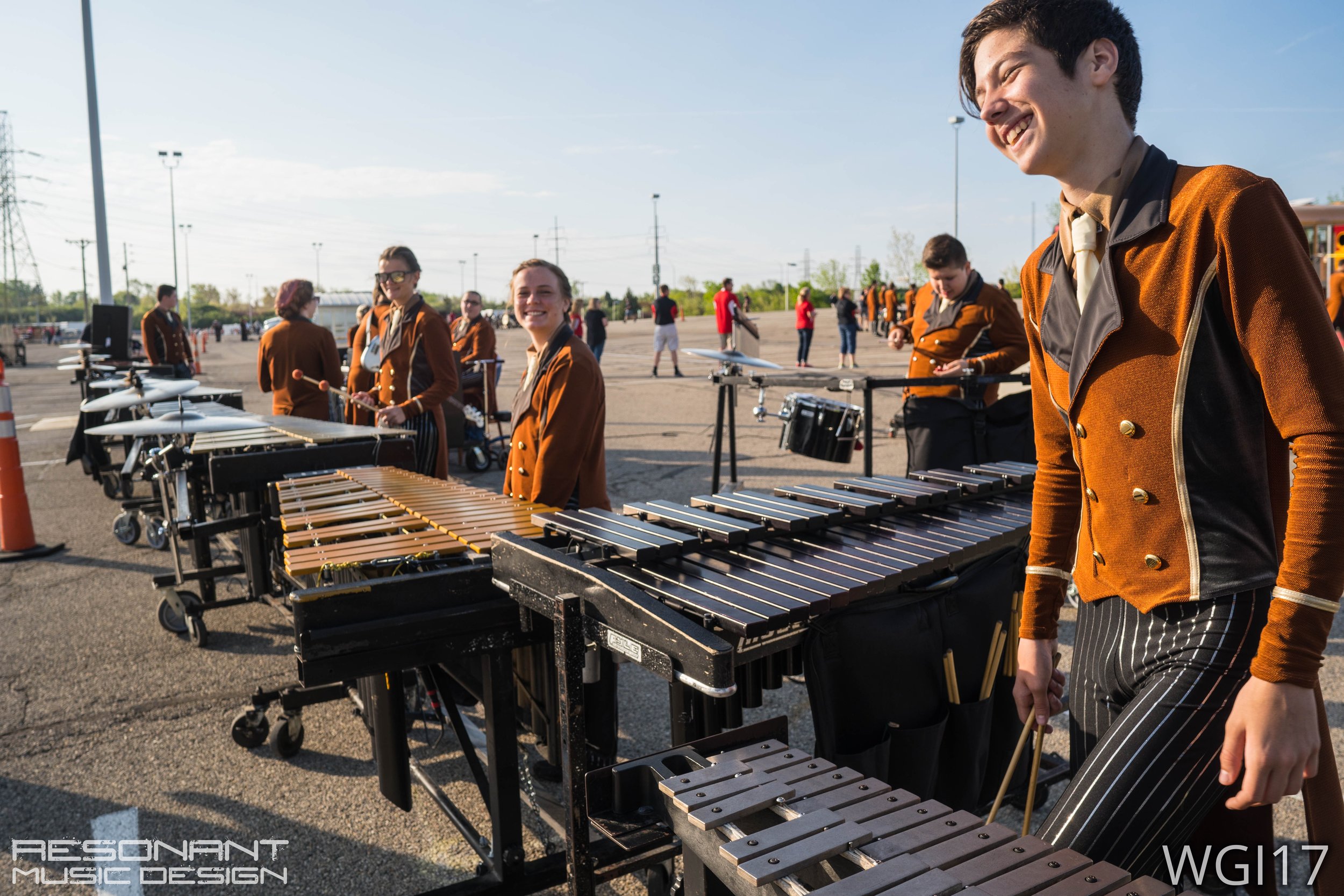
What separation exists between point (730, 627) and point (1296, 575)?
99cm

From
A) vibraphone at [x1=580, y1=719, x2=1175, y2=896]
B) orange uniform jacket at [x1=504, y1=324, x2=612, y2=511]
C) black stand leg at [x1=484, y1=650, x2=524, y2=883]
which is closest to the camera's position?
vibraphone at [x1=580, y1=719, x2=1175, y2=896]

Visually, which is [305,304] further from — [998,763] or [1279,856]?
[1279,856]

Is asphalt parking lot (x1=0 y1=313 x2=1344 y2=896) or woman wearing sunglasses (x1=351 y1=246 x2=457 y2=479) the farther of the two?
woman wearing sunglasses (x1=351 y1=246 x2=457 y2=479)

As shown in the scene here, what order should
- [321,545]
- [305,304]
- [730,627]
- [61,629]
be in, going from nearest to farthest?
1. [730,627]
2. [321,545]
3. [61,629]
4. [305,304]

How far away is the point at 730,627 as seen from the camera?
1.90 m

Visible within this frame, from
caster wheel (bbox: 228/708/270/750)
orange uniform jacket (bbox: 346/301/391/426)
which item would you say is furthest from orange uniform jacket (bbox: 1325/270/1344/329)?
caster wheel (bbox: 228/708/270/750)

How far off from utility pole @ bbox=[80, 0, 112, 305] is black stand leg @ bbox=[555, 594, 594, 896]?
1757 centimetres

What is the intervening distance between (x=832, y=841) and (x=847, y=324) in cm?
2080

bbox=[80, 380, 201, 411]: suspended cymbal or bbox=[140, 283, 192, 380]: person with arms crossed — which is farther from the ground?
bbox=[140, 283, 192, 380]: person with arms crossed

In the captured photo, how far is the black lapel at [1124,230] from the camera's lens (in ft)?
5.27

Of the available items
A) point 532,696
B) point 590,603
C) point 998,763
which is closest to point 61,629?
point 532,696

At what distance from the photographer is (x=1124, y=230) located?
165 centimetres

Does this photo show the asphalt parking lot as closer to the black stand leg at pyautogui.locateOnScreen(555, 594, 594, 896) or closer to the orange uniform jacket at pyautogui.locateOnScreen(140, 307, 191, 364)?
the black stand leg at pyautogui.locateOnScreen(555, 594, 594, 896)

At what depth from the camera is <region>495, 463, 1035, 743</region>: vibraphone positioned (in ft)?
6.12
